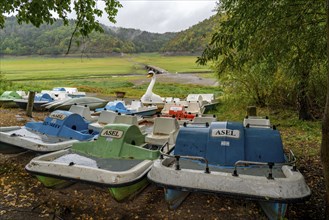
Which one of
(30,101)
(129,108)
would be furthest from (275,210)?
(30,101)

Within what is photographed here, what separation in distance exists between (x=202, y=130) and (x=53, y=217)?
2967 millimetres

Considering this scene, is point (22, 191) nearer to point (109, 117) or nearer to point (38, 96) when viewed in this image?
point (109, 117)

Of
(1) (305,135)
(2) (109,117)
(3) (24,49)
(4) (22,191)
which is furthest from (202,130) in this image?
(3) (24,49)

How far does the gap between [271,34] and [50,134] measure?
18.5ft

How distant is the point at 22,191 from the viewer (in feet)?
18.9

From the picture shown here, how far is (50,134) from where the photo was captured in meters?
7.57

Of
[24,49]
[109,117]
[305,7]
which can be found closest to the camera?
[305,7]

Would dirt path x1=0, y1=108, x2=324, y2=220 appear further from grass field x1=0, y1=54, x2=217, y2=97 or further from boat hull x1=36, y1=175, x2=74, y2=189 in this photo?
grass field x1=0, y1=54, x2=217, y2=97

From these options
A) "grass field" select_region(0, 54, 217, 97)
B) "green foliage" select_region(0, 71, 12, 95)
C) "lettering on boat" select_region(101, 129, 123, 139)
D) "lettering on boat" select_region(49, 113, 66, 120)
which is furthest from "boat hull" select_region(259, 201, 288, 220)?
"green foliage" select_region(0, 71, 12, 95)

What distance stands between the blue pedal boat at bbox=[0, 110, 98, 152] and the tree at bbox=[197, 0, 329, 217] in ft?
12.7

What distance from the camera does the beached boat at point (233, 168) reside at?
13.4ft

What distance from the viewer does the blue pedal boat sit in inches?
258

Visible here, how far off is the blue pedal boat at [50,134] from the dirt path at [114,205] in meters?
0.83

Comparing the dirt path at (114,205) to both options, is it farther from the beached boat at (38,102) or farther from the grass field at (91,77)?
the beached boat at (38,102)
